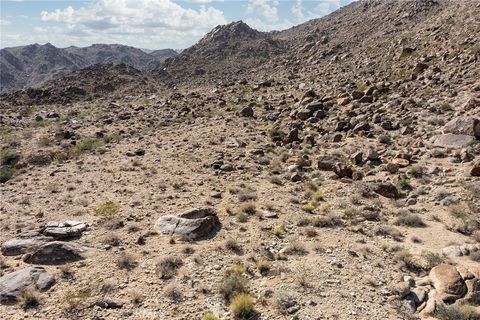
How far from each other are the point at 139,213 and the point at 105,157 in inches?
359

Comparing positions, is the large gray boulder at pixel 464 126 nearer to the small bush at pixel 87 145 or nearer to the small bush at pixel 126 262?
the small bush at pixel 126 262

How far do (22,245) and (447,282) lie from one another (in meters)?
12.1

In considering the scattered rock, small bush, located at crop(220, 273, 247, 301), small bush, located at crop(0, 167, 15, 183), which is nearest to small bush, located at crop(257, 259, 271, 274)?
small bush, located at crop(220, 273, 247, 301)

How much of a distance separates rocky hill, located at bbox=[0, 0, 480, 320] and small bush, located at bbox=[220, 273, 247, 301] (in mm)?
52

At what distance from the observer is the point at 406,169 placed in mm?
17297

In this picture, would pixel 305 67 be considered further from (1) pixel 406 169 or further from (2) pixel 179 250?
(2) pixel 179 250

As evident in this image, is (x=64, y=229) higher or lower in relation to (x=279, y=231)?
lower

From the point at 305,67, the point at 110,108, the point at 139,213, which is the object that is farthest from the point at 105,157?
the point at 305,67

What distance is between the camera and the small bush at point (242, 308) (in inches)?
351

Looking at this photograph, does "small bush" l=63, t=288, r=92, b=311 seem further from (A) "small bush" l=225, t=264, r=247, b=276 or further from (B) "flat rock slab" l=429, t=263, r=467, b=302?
(B) "flat rock slab" l=429, t=263, r=467, b=302

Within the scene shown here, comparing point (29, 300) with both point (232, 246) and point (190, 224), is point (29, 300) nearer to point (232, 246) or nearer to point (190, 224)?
point (190, 224)

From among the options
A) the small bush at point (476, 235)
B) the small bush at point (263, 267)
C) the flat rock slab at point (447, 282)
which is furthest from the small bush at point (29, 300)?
the small bush at point (476, 235)

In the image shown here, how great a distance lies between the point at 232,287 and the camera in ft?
32.0

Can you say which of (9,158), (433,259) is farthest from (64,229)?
(9,158)
